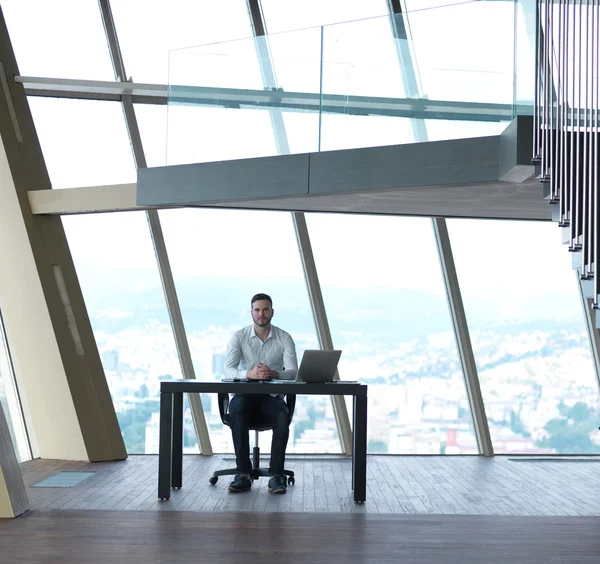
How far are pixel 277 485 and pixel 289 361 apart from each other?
90cm

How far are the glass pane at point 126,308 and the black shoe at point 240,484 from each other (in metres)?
2.37

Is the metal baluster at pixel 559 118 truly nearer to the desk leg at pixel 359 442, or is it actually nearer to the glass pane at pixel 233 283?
the desk leg at pixel 359 442

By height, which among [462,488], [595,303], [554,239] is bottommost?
[462,488]

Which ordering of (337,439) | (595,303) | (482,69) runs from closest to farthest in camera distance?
(595,303) < (482,69) < (337,439)

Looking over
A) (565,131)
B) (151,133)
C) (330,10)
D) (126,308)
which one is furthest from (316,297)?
(565,131)

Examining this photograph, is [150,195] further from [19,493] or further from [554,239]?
[554,239]

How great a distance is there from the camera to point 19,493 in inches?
196

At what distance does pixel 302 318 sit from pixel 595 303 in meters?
4.75

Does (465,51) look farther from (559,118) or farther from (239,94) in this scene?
(239,94)

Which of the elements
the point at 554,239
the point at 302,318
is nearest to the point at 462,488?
the point at 302,318

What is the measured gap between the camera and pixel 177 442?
604 cm

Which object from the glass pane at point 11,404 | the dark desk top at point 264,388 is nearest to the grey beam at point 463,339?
the dark desk top at point 264,388

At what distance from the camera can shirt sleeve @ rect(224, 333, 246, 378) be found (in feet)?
20.2

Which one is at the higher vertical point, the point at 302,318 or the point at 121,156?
the point at 121,156
